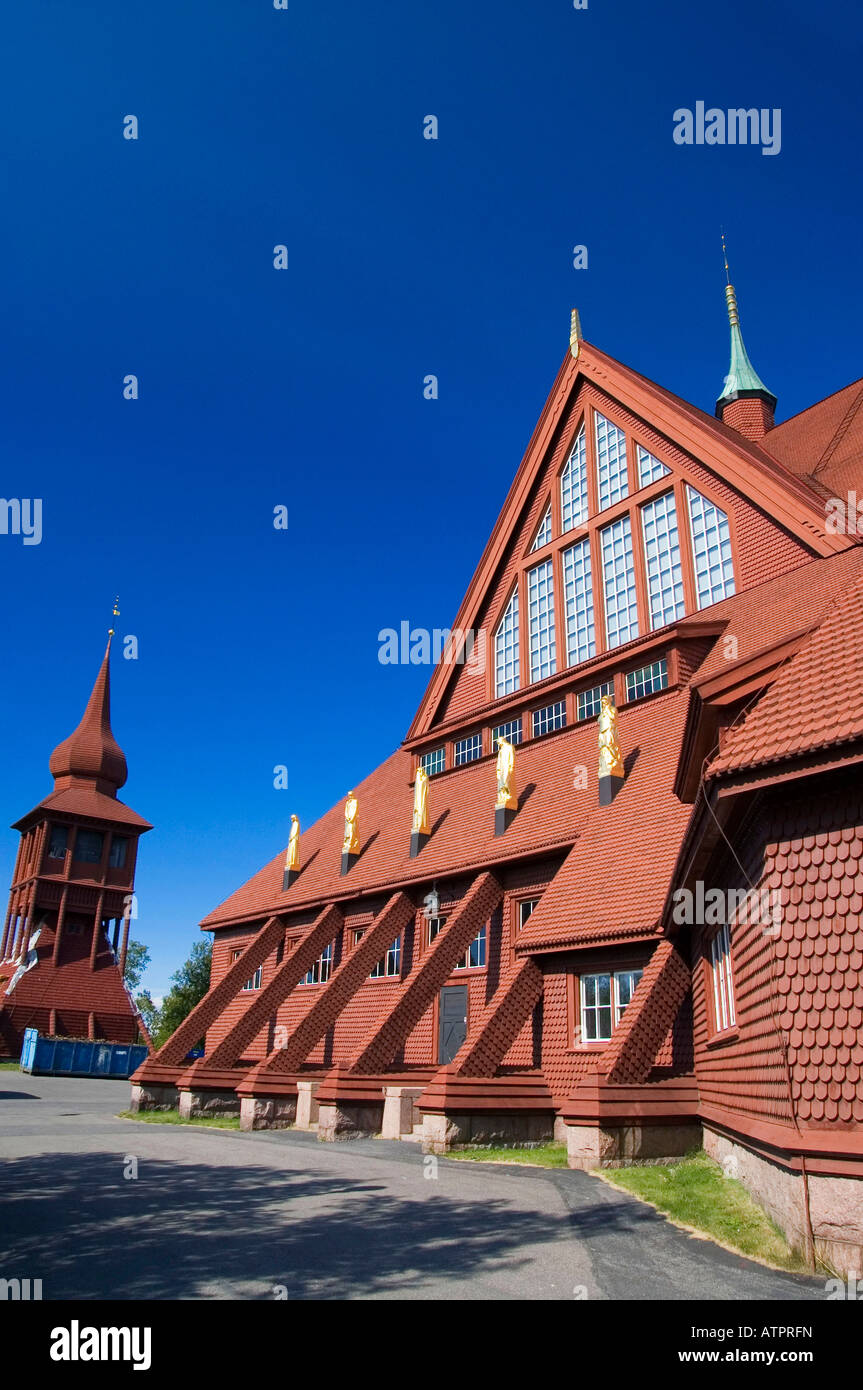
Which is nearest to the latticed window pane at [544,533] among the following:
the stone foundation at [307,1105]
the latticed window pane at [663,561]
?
the latticed window pane at [663,561]

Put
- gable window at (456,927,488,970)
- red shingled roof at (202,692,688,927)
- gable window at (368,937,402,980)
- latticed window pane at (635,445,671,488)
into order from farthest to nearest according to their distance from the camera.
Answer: gable window at (368,937,402,980) < latticed window pane at (635,445,671,488) < gable window at (456,927,488,970) < red shingled roof at (202,692,688,927)

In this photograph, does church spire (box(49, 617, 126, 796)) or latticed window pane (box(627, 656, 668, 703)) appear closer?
latticed window pane (box(627, 656, 668, 703))

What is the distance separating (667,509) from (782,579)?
474 cm

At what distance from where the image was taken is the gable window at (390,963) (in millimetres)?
24625

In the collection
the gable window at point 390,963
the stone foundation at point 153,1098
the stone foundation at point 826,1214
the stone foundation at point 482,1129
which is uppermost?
the gable window at point 390,963

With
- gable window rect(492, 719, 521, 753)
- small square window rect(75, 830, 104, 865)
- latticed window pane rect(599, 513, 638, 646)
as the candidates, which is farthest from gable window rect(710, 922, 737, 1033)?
small square window rect(75, 830, 104, 865)

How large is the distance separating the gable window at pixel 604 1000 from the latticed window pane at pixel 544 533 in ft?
46.1

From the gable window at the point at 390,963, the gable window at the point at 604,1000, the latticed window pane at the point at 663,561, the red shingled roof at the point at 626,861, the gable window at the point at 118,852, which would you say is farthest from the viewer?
the gable window at the point at 118,852

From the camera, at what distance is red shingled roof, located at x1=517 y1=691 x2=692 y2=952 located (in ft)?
51.9

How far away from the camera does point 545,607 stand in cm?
2641

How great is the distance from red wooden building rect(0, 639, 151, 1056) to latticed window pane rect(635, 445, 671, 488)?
157 feet

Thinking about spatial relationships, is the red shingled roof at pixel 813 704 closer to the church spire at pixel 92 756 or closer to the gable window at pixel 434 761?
the gable window at pixel 434 761

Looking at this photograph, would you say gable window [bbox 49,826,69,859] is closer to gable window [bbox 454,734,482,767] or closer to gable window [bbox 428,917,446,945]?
gable window [bbox 454,734,482,767]
